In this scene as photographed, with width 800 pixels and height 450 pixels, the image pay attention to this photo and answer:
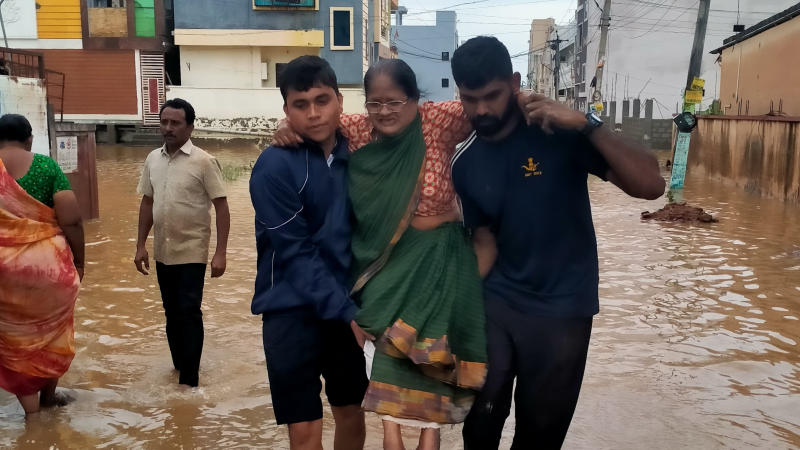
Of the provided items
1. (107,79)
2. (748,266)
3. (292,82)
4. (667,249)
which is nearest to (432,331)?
(292,82)

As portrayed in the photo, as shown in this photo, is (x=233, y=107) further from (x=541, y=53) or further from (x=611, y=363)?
(x=541, y=53)

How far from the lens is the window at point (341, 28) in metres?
33.7

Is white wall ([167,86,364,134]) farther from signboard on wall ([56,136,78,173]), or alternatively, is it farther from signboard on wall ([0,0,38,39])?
signboard on wall ([56,136,78,173])

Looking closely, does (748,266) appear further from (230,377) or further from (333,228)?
(333,228)

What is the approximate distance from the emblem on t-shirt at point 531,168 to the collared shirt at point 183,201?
2.65m

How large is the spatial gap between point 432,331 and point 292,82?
1.09 m

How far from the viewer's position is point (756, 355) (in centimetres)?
548

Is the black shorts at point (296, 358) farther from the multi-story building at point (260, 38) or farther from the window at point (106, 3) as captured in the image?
the window at point (106, 3)

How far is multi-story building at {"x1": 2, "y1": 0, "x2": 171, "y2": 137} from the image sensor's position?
101 feet

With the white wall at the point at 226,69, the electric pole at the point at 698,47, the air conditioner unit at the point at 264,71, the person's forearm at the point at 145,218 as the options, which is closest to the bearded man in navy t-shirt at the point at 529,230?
the person's forearm at the point at 145,218

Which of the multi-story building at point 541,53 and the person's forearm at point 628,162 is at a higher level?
the multi-story building at point 541,53

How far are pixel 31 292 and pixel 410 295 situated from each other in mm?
2484

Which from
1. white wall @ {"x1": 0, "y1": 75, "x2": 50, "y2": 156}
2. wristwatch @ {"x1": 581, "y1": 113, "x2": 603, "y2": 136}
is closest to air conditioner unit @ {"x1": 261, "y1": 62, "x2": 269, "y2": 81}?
white wall @ {"x1": 0, "y1": 75, "x2": 50, "y2": 156}

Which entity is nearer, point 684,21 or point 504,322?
point 504,322
